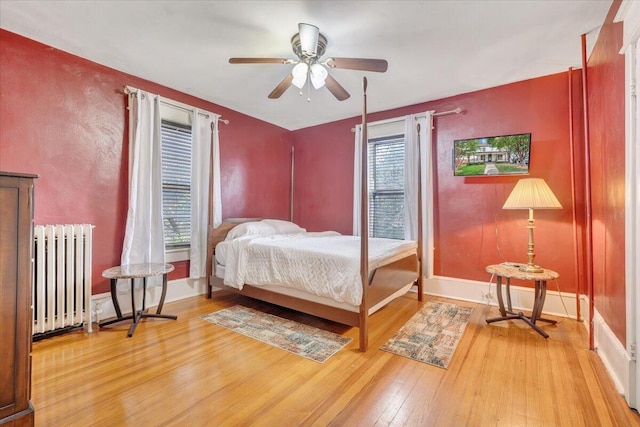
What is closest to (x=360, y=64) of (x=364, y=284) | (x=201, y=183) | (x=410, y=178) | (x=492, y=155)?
(x=364, y=284)

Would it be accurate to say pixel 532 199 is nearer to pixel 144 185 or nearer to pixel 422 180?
pixel 422 180

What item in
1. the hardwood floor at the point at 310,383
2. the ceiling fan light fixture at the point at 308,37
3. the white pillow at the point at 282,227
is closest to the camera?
the hardwood floor at the point at 310,383

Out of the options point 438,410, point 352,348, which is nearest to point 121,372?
point 352,348

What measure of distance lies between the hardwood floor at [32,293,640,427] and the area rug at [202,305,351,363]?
0.11 metres

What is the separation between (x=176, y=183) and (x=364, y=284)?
2684 mm

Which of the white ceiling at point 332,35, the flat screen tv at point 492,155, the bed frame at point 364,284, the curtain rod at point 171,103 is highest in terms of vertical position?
the white ceiling at point 332,35

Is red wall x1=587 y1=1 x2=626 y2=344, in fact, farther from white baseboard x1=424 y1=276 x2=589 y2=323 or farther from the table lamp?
white baseboard x1=424 y1=276 x2=589 y2=323

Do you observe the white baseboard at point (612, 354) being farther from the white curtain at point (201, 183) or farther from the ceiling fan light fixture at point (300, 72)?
the white curtain at point (201, 183)

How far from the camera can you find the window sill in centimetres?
345

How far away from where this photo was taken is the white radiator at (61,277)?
232 cm

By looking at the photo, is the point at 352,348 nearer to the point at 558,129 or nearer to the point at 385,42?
the point at 385,42

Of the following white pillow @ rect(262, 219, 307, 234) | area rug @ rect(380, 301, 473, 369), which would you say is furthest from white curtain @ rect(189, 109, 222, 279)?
area rug @ rect(380, 301, 473, 369)

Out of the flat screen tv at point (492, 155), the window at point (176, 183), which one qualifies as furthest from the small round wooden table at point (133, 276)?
the flat screen tv at point (492, 155)

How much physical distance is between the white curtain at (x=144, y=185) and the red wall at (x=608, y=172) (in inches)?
157
